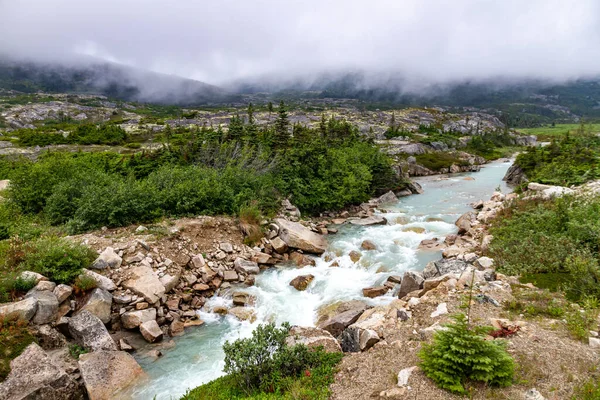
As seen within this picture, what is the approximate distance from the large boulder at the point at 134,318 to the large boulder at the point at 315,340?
5623 mm

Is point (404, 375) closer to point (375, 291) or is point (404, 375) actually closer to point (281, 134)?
point (375, 291)

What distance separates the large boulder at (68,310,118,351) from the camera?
31.4 feet

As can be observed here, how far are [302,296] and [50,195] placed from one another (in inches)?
669

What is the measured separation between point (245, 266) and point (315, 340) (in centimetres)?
799

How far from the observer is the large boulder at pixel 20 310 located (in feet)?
29.0

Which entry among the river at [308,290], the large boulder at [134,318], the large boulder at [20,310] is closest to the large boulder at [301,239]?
the river at [308,290]

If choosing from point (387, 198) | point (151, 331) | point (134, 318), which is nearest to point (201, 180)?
point (134, 318)

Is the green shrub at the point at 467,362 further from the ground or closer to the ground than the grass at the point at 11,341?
further from the ground

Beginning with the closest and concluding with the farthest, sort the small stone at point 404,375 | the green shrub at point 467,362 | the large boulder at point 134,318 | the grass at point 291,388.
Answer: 1. the green shrub at point 467,362
2. the small stone at point 404,375
3. the grass at point 291,388
4. the large boulder at point 134,318

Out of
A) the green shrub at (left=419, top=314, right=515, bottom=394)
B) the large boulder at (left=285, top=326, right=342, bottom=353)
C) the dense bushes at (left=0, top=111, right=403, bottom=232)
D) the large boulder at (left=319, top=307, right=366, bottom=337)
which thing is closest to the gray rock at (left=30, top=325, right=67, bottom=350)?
the large boulder at (left=285, top=326, right=342, bottom=353)

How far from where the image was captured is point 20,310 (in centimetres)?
912

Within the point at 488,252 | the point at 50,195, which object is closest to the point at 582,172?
the point at 488,252

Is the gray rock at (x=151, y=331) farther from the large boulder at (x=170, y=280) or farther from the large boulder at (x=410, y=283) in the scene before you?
the large boulder at (x=410, y=283)

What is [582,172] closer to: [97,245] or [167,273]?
[167,273]
